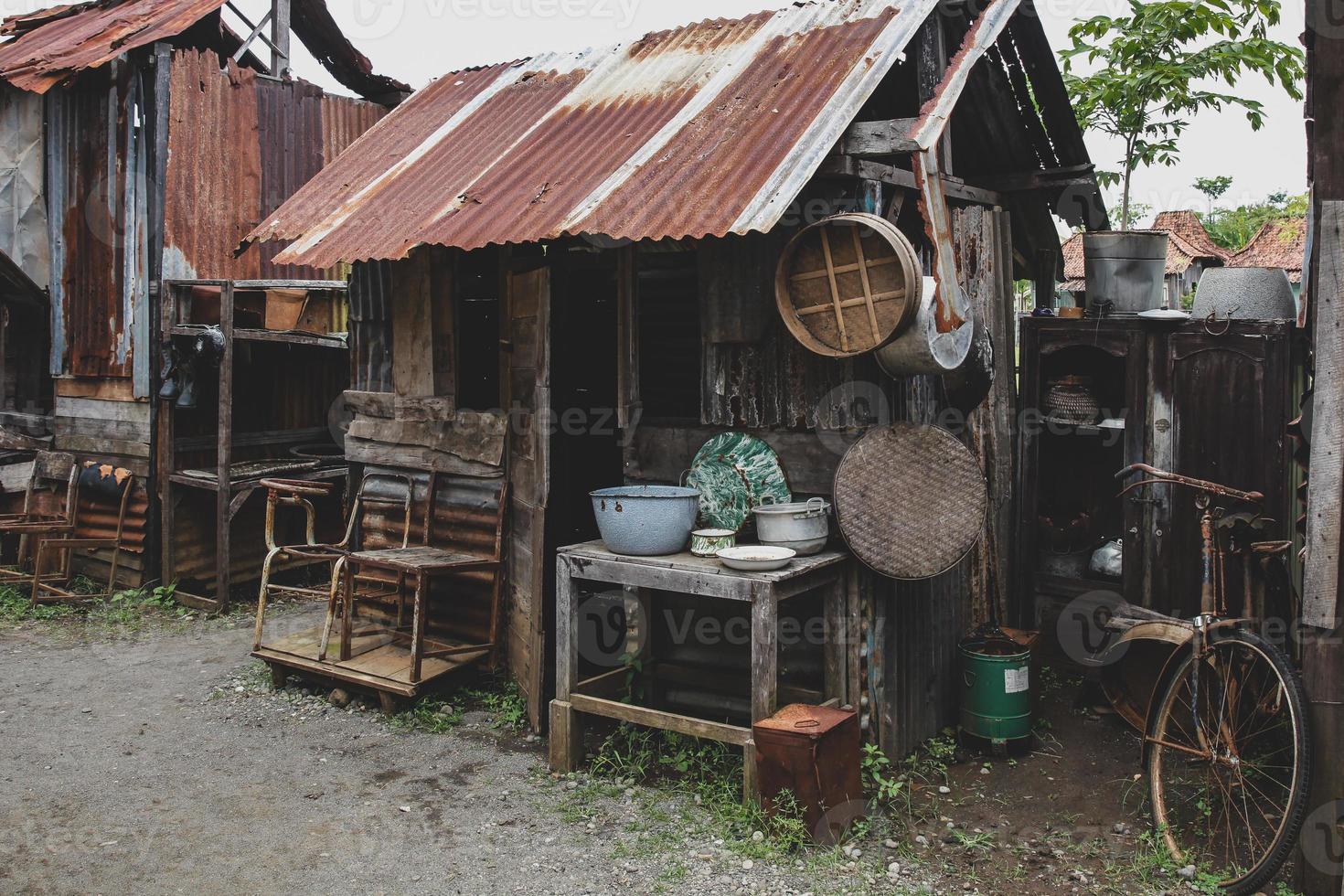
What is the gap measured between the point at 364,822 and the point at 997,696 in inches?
142

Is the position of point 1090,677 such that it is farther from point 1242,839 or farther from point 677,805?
point 677,805

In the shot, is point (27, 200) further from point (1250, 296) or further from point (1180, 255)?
point (1180, 255)

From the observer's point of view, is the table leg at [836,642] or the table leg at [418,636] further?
the table leg at [418,636]

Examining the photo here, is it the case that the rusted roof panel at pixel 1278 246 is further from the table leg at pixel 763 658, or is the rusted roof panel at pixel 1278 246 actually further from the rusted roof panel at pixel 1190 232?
the table leg at pixel 763 658

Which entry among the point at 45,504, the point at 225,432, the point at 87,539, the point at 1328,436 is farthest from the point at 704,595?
the point at 45,504

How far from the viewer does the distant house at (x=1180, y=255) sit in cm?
2823

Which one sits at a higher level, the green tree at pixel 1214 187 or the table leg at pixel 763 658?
the green tree at pixel 1214 187

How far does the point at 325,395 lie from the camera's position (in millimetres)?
11469

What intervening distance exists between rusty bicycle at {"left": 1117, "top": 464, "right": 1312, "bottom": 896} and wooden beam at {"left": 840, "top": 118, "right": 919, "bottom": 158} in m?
2.27

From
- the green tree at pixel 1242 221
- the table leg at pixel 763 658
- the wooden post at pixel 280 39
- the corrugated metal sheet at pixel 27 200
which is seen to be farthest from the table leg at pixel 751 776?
the green tree at pixel 1242 221

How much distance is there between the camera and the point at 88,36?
10.4 metres

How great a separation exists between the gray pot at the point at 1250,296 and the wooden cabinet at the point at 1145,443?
0.22 meters

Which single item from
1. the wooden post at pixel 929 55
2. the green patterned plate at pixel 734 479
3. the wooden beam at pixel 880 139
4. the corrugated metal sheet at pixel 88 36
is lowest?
the green patterned plate at pixel 734 479

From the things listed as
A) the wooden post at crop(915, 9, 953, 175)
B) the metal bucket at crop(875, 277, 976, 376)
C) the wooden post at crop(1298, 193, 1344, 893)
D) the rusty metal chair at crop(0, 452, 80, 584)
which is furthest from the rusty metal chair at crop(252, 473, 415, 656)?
the wooden post at crop(1298, 193, 1344, 893)
